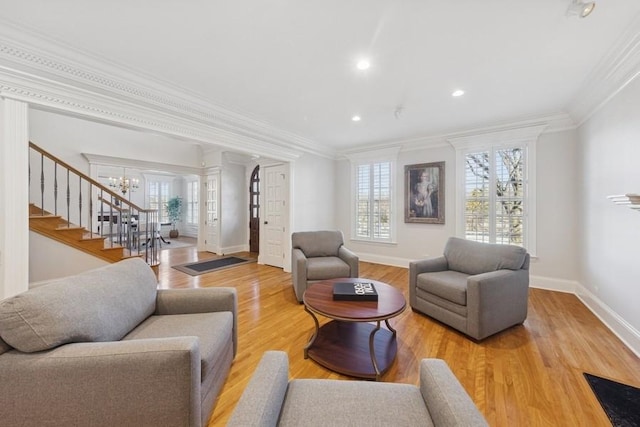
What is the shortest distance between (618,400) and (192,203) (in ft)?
36.8

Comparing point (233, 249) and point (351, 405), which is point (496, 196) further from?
point (233, 249)

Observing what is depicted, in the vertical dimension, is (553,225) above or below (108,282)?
above

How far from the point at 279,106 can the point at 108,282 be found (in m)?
2.80

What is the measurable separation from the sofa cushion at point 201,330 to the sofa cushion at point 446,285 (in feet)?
6.97

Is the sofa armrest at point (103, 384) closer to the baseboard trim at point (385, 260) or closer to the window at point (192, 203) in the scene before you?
the baseboard trim at point (385, 260)

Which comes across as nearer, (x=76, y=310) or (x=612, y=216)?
(x=76, y=310)

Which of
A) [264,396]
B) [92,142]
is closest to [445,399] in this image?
[264,396]

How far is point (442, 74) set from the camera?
2596mm

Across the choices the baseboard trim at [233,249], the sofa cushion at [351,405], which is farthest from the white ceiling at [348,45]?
the baseboard trim at [233,249]

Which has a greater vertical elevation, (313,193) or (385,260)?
(313,193)

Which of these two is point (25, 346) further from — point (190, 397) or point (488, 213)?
point (488, 213)

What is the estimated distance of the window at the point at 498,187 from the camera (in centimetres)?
396

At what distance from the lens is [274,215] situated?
5.39 metres

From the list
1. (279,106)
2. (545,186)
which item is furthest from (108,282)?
(545,186)
